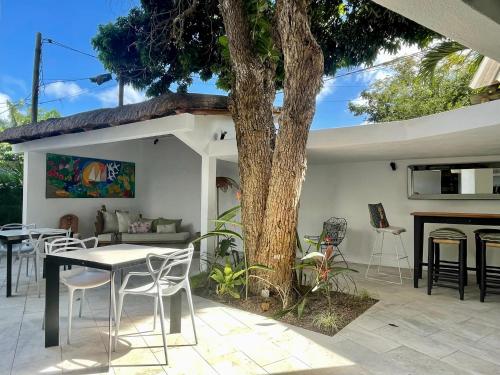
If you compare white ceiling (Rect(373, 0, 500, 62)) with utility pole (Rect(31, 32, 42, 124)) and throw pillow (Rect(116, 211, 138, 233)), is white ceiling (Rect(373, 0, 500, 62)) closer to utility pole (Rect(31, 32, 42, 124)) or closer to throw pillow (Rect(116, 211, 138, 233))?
throw pillow (Rect(116, 211, 138, 233))

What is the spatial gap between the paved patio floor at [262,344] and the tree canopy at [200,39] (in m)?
3.97

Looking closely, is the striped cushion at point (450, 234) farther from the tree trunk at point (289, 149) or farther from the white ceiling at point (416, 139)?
the tree trunk at point (289, 149)

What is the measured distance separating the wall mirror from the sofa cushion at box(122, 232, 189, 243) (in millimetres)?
4847

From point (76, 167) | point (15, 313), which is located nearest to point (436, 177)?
point (15, 313)

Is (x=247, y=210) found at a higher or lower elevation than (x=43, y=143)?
lower

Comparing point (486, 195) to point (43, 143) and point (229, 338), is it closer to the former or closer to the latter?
point (229, 338)

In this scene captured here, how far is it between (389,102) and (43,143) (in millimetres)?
13954

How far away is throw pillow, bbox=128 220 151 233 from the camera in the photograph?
764 cm

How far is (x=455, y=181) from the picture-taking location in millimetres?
5785

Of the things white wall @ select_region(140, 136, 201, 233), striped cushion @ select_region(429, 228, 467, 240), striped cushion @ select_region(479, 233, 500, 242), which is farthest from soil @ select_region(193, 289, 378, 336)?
white wall @ select_region(140, 136, 201, 233)

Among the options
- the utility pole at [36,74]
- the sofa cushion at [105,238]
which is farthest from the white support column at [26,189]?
the sofa cushion at [105,238]

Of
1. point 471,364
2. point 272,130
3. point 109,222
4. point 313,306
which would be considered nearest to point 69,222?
point 109,222

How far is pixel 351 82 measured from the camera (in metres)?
16.5

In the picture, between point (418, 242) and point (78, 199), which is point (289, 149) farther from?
point (78, 199)
